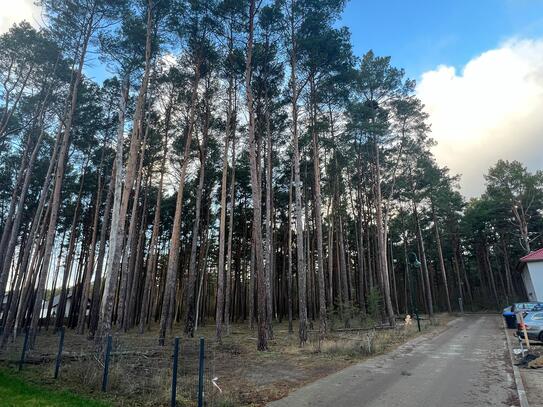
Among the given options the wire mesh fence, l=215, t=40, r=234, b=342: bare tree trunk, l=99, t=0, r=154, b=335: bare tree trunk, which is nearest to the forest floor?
the wire mesh fence

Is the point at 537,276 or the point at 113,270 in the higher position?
the point at 537,276

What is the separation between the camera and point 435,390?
6688 millimetres

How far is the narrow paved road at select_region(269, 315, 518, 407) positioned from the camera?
6000mm

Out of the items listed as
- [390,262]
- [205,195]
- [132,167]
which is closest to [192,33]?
[132,167]

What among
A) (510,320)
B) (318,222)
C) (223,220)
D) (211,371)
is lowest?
(211,371)

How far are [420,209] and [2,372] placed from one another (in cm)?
3372

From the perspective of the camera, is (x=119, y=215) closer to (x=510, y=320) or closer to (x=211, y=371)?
(x=211, y=371)

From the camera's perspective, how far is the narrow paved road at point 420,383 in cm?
600

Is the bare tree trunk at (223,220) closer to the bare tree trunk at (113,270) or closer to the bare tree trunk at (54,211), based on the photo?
the bare tree trunk at (113,270)

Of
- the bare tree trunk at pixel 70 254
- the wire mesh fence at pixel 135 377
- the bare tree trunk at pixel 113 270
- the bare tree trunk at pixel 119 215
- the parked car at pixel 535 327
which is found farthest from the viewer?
the bare tree trunk at pixel 70 254

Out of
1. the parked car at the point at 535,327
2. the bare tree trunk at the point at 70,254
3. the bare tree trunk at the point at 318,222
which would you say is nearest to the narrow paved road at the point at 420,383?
the parked car at the point at 535,327

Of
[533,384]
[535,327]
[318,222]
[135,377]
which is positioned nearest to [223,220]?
[318,222]

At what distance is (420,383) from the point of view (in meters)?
7.28

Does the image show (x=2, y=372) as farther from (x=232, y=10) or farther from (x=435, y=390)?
(x=232, y=10)
